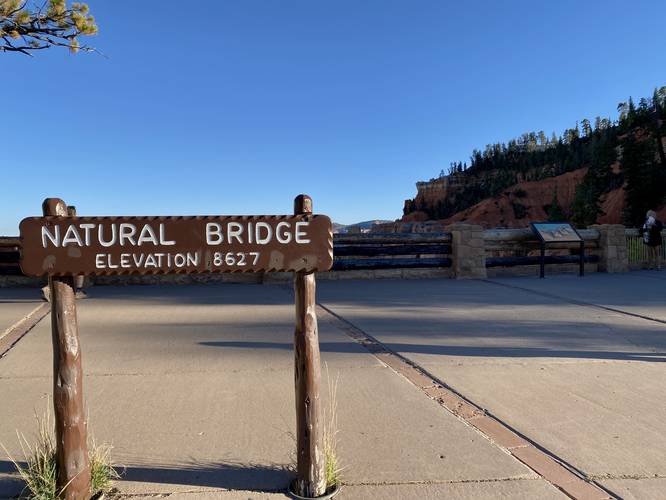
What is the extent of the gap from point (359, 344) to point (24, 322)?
451cm

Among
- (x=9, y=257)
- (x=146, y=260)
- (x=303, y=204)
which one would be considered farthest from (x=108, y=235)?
(x=9, y=257)

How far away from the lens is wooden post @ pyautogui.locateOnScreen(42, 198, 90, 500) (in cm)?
274

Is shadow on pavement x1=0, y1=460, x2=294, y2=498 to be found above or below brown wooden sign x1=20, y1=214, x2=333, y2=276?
below

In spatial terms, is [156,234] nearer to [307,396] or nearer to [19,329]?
[307,396]

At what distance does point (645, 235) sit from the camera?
1479 cm

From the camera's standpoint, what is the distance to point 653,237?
578 inches

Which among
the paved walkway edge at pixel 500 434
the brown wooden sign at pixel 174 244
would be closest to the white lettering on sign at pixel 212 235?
the brown wooden sign at pixel 174 244

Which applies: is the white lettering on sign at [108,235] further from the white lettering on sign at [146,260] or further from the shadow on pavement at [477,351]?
the shadow on pavement at [477,351]

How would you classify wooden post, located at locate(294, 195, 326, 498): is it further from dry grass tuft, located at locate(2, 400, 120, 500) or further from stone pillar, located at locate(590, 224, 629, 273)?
stone pillar, located at locate(590, 224, 629, 273)

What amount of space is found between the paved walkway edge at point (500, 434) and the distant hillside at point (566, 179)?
5973 cm

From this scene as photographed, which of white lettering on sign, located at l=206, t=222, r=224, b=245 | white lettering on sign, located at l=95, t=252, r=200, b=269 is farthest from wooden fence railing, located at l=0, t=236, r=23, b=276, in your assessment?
white lettering on sign, located at l=206, t=222, r=224, b=245

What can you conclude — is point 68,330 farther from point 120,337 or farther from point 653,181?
point 653,181

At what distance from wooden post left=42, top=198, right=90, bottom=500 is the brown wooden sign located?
0.39 feet

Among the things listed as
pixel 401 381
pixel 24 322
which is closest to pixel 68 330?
pixel 401 381
